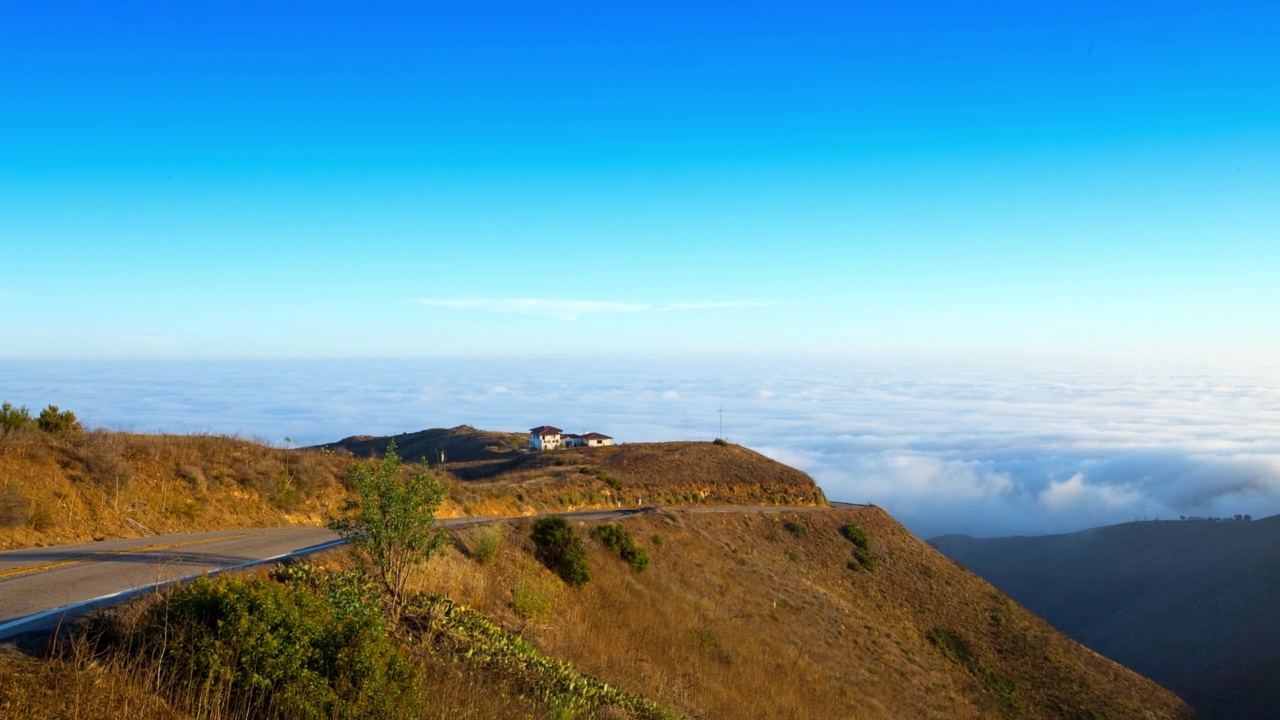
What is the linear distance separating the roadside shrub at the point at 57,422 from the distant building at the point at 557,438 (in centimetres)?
6282

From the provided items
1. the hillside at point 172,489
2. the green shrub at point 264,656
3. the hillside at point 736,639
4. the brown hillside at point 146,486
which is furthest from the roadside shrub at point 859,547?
the green shrub at point 264,656

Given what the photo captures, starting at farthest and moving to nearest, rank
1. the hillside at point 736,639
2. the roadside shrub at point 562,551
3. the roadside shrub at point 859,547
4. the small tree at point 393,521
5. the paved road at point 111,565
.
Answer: the roadside shrub at point 859,547 < the roadside shrub at point 562,551 < the small tree at point 393,521 < the hillside at point 736,639 < the paved road at point 111,565

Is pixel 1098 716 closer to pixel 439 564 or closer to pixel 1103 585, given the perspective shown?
pixel 439 564

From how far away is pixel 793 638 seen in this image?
26984 mm

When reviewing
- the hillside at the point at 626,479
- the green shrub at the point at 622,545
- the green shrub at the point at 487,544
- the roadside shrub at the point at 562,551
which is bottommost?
the hillside at the point at 626,479

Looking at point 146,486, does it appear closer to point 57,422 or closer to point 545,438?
point 57,422

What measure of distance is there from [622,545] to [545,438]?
205 ft

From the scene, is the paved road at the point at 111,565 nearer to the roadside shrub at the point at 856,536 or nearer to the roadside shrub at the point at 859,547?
the roadside shrub at the point at 859,547

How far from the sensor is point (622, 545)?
2522cm

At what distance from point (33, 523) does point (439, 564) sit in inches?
346

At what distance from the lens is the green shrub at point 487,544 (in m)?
17.3

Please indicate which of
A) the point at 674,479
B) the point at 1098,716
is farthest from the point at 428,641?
the point at 674,479

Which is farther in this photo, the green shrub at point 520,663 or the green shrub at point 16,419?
the green shrub at point 16,419

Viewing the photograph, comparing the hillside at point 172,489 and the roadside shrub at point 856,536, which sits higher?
the hillside at point 172,489
